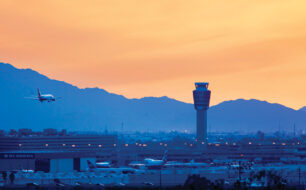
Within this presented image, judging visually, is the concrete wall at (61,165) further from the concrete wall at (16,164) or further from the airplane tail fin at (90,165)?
the airplane tail fin at (90,165)

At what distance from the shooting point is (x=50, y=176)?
12481cm

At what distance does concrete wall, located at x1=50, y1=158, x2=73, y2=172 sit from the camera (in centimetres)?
15262

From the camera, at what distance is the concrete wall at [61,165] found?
15262 cm

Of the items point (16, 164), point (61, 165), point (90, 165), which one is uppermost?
point (16, 164)

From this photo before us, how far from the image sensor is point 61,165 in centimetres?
15412

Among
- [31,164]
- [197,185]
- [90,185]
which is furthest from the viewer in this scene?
[31,164]

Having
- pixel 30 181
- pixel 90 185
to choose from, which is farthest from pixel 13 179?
pixel 90 185

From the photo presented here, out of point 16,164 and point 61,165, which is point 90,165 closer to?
point 61,165

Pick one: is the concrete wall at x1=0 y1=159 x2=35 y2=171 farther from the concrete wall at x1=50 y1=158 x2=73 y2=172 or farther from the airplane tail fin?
the airplane tail fin

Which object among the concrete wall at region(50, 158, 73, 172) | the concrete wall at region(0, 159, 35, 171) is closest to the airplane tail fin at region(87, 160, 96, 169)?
the concrete wall at region(50, 158, 73, 172)

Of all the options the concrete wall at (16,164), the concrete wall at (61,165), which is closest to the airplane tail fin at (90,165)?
the concrete wall at (61,165)

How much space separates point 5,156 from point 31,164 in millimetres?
7074

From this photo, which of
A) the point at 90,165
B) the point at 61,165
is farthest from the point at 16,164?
the point at 90,165

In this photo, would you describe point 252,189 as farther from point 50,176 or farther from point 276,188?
point 50,176
